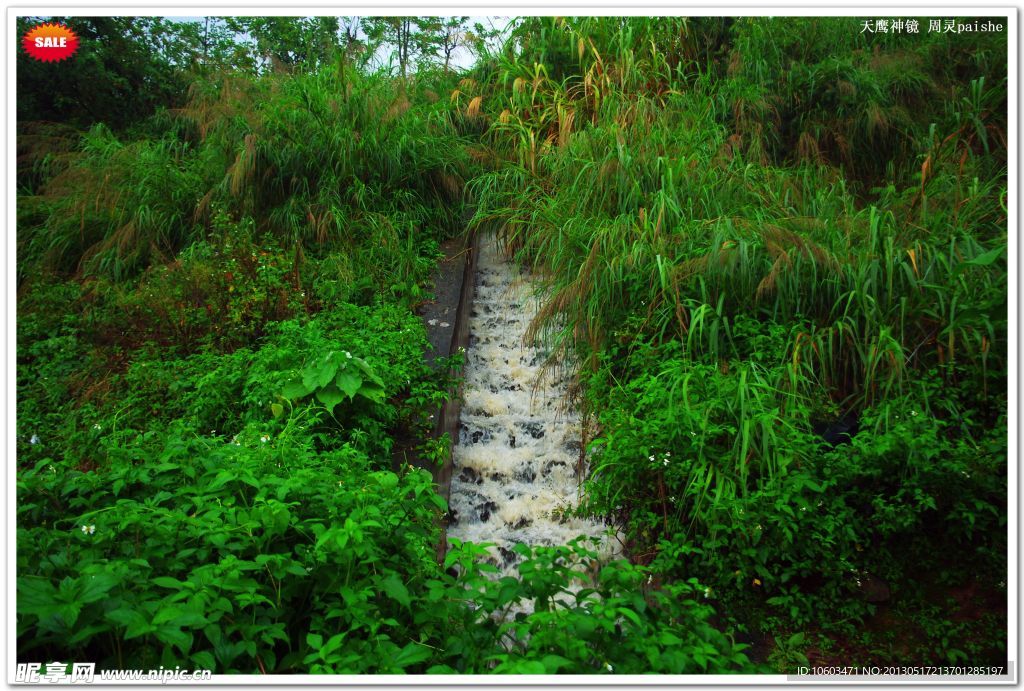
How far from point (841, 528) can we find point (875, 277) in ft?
4.90

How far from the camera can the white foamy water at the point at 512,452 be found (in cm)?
432

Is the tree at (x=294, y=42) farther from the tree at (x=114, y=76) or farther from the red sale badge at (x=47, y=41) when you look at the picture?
the red sale badge at (x=47, y=41)

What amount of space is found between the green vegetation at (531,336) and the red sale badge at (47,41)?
1.04ft

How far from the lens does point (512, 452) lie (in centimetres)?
486

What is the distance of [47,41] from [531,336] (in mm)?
3377

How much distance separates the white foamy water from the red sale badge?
3.34 metres

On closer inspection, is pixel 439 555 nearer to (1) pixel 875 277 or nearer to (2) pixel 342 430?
(2) pixel 342 430

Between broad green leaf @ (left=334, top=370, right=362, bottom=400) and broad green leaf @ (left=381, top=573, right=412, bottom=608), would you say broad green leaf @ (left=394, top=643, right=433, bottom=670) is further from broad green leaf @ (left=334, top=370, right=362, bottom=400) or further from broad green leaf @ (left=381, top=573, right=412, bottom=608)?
broad green leaf @ (left=334, top=370, right=362, bottom=400)

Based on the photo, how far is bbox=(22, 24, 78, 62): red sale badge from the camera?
341 centimetres

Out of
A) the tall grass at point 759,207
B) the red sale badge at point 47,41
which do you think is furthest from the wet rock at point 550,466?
the red sale badge at point 47,41

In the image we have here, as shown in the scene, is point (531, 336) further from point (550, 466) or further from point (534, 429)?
point (550, 466)

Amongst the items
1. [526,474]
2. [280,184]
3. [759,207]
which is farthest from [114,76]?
[759,207]

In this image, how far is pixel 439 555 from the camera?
414 cm

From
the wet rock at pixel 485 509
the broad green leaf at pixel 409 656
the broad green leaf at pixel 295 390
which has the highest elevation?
the broad green leaf at pixel 295 390
